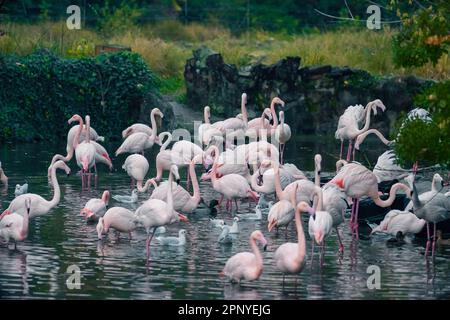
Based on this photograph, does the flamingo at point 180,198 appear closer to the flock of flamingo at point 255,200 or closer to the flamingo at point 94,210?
the flock of flamingo at point 255,200

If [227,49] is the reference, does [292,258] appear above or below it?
below

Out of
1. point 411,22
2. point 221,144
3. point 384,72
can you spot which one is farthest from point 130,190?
point 384,72

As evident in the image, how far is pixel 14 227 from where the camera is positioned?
46.7 ft

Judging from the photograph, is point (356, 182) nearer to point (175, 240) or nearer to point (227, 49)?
point (175, 240)

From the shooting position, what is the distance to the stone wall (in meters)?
28.6

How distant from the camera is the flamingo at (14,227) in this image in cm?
1420

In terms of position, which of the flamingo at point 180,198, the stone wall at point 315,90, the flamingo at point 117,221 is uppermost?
the stone wall at point 315,90

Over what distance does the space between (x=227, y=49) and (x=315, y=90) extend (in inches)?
187

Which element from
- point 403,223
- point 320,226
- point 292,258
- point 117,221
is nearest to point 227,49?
point 403,223

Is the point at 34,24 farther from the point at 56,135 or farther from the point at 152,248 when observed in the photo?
the point at 152,248

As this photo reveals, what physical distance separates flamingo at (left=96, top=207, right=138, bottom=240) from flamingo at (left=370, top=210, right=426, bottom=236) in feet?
10.8

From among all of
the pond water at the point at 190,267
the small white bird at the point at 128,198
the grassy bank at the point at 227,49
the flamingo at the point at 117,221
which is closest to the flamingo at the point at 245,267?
the pond water at the point at 190,267

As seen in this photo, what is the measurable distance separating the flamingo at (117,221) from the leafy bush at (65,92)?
36.2ft
